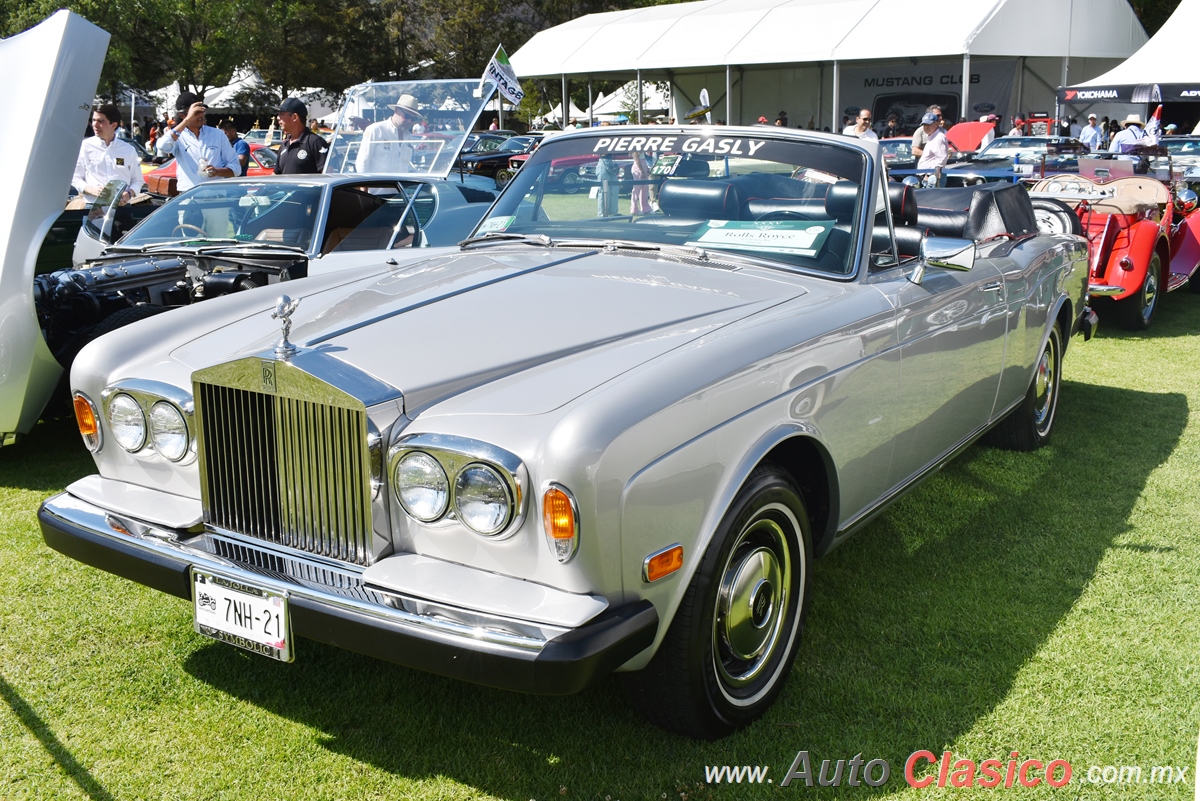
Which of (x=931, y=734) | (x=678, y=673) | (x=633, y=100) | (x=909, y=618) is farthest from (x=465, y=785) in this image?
(x=633, y=100)

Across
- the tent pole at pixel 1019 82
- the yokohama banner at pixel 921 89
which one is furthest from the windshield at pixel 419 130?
the tent pole at pixel 1019 82

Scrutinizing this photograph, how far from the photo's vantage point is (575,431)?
2273 mm

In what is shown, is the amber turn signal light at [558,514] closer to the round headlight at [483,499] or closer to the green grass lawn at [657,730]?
the round headlight at [483,499]

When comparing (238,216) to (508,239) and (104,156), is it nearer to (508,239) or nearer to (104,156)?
(104,156)

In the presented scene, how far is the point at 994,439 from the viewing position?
541cm

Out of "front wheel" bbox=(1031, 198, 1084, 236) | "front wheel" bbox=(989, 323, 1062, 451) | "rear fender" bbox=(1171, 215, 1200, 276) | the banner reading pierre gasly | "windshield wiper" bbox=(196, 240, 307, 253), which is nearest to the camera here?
"front wheel" bbox=(989, 323, 1062, 451)

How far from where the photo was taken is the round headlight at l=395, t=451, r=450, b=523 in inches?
95.3

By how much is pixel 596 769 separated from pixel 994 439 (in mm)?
3520

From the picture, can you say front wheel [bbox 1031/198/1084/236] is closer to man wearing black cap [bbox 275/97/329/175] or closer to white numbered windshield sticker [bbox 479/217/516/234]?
white numbered windshield sticker [bbox 479/217/516/234]

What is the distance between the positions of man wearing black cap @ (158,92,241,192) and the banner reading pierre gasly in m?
14.4

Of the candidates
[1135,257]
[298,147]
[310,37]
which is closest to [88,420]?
[298,147]

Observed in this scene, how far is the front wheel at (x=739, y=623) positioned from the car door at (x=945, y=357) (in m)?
0.82

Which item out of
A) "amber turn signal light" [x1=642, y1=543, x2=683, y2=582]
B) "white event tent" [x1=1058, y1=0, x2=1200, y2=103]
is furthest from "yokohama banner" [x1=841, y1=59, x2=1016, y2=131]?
"amber turn signal light" [x1=642, y1=543, x2=683, y2=582]

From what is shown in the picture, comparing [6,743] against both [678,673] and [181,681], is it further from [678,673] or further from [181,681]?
[678,673]
